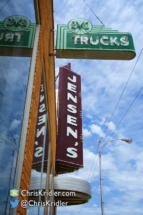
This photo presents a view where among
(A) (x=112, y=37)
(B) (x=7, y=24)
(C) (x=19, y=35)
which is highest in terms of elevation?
(A) (x=112, y=37)

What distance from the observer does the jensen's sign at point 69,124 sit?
1672cm

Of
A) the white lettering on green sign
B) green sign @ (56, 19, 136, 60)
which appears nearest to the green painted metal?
green sign @ (56, 19, 136, 60)

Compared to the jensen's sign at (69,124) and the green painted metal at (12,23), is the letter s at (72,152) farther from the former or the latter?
the green painted metal at (12,23)

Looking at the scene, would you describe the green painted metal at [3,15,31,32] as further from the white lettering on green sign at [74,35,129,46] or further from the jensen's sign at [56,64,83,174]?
the jensen's sign at [56,64,83,174]

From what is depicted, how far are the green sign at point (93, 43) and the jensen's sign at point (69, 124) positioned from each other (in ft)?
38.3

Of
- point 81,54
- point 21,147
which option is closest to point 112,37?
point 81,54

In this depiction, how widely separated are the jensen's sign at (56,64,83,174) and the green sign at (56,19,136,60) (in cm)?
1169

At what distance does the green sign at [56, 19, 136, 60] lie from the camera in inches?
213

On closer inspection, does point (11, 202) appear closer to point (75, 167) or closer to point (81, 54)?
point (81, 54)

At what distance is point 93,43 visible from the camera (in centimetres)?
548

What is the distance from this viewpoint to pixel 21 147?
2.79 metres

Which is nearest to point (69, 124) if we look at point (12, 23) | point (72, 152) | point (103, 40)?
point (72, 152)

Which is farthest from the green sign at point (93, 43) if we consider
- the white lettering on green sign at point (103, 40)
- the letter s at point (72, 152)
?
the letter s at point (72, 152)

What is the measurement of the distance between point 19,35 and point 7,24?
0.55m
